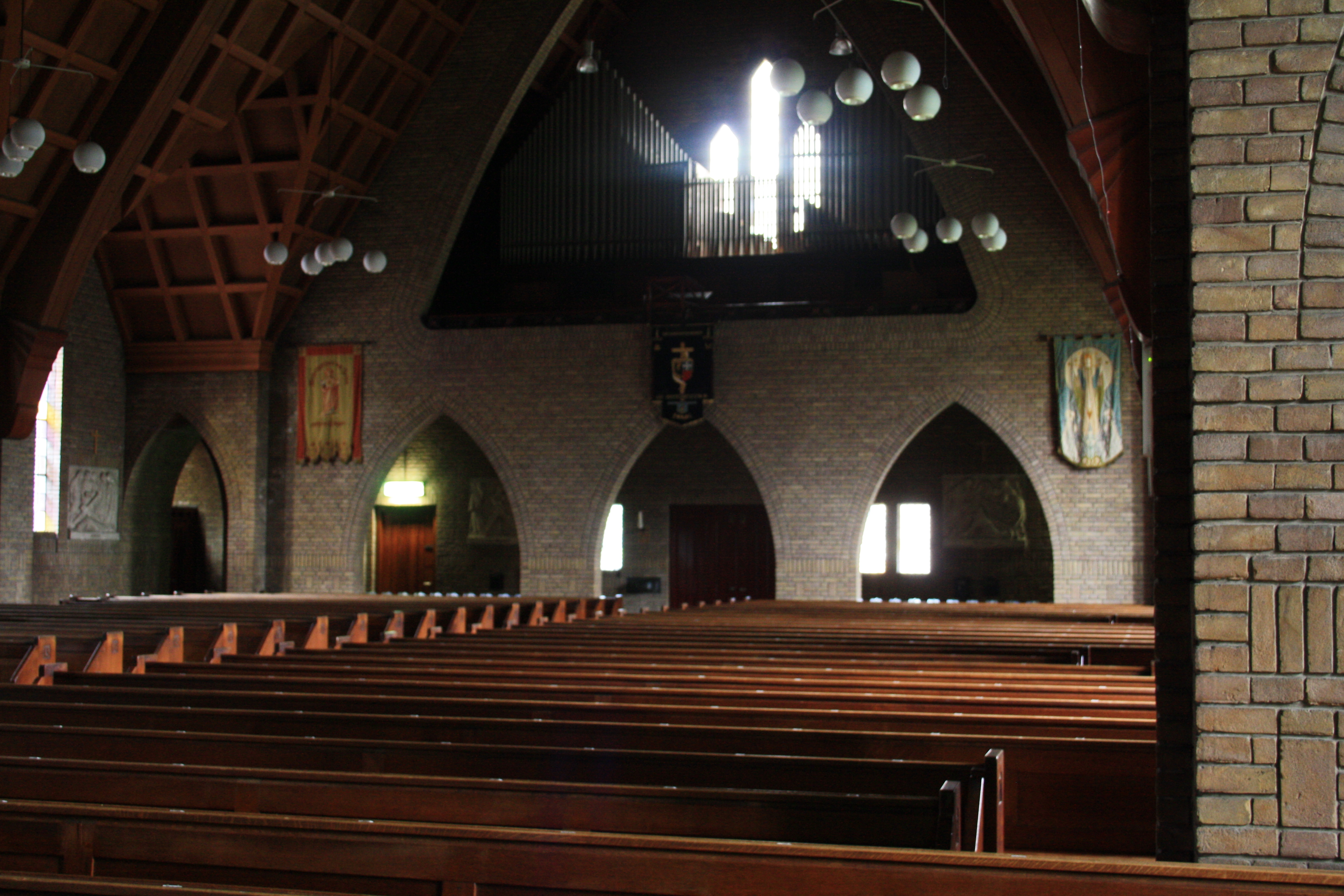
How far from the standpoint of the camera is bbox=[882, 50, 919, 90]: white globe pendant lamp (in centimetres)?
767

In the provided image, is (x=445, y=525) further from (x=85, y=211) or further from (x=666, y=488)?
(x=85, y=211)

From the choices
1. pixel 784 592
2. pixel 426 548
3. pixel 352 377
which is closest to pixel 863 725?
pixel 784 592

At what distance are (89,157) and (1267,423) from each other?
Result: 363 inches

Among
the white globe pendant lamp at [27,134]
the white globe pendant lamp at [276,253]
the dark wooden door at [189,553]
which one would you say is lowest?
the dark wooden door at [189,553]

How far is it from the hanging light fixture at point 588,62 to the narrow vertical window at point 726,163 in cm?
193

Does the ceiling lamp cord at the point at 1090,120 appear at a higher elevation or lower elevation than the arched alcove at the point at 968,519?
higher

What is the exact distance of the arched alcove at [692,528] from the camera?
18797 mm

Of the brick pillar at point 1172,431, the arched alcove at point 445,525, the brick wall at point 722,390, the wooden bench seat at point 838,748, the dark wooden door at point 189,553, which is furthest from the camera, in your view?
the dark wooden door at point 189,553

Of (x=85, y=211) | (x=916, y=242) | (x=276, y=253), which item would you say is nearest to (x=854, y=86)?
(x=916, y=242)

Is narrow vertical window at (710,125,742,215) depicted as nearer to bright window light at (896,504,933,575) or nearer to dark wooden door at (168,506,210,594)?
bright window light at (896,504,933,575)

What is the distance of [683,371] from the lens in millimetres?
15227

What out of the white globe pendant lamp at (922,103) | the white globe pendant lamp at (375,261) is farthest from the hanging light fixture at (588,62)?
the white globe pendant lamp at (922,103)

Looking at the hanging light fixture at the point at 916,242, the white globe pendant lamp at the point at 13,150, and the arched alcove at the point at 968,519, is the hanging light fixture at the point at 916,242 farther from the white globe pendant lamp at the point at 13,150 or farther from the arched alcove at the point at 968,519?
the white globe pendant lamp at the point at 13,150

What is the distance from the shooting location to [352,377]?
16.3m
